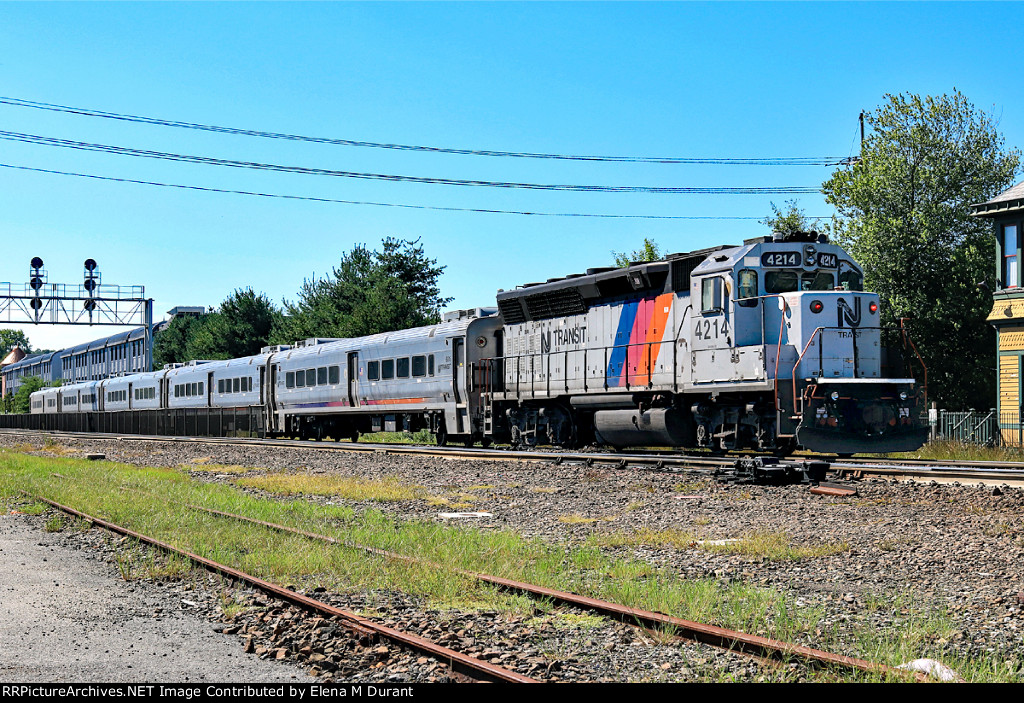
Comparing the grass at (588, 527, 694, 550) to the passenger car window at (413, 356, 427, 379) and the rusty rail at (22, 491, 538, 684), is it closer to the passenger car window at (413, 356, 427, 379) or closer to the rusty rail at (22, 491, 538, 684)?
the rusty rail at (22, 491, 538, 684)

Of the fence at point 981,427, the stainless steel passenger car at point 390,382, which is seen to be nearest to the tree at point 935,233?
the fence at point 981,427

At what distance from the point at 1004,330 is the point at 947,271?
12.6 metres

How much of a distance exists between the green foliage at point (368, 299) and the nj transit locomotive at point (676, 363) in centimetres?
1898

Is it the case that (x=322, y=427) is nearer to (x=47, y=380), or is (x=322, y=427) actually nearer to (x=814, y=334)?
(x=814, y=334)

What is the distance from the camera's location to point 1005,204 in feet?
87.6

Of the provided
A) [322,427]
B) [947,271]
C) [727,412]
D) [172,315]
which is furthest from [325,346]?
[172,315]

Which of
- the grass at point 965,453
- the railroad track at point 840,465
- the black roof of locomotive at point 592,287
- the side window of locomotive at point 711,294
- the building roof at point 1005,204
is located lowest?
the grass at point 965,453

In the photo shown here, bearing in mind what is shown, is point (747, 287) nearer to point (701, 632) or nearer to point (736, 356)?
point (736, 356)

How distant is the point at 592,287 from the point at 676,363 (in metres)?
3.49

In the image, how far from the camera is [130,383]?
5441 centimetres

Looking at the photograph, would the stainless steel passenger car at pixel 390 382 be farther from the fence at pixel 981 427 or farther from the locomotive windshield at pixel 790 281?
the fence at pixel 981 427

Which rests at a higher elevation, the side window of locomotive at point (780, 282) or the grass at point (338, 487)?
the side window of locomotive at point (780, 282)

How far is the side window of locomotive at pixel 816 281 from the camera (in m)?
17.0

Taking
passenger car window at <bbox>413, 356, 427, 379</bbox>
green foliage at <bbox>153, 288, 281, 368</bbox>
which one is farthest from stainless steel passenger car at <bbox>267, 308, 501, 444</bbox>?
green foliage at <bbox>153, 288, 281, 368</bbox>
